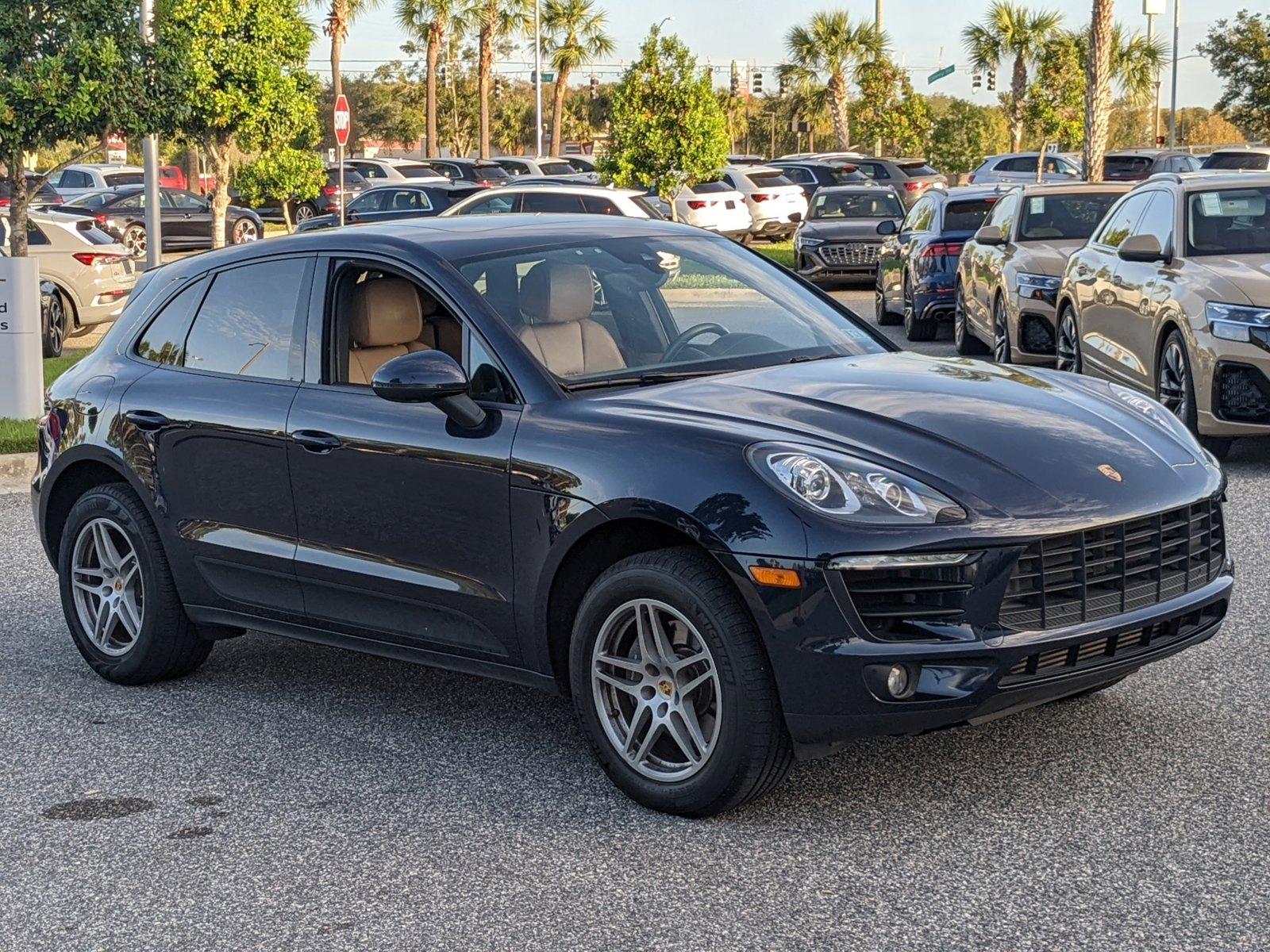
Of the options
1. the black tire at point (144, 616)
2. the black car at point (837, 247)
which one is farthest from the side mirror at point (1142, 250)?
the black car at point (837, 247)

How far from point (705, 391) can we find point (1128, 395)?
4.71ft

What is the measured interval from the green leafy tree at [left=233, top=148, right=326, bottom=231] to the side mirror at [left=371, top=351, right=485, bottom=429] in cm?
2184

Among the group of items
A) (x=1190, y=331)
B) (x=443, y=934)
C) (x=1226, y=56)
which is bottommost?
(x=443, y=934)

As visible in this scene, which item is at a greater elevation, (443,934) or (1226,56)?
(1226,56)

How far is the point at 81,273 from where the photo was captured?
63.0 feet

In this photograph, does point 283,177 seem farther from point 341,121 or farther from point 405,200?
point 405,200

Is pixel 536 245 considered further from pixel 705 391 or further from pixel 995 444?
pixel 995 444

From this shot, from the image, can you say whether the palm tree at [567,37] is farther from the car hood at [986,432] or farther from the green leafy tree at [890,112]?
the car hood at [986,432]

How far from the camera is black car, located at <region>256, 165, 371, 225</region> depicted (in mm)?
41625

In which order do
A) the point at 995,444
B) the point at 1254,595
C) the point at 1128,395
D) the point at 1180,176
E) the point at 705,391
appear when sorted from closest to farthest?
the point at 995,444
the point at 705,391
the point at 1128,395
the point at 1254,595
the point at 1180,176

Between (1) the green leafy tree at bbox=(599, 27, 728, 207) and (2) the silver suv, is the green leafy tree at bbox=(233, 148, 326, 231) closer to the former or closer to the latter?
(1) the green leafy tree at bbox=(599, 27, 728, 207)

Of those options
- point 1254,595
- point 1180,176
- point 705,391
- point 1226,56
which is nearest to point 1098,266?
point 1180,176

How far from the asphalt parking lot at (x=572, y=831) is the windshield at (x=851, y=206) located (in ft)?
71.1

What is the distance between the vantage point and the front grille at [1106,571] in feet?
14.9
